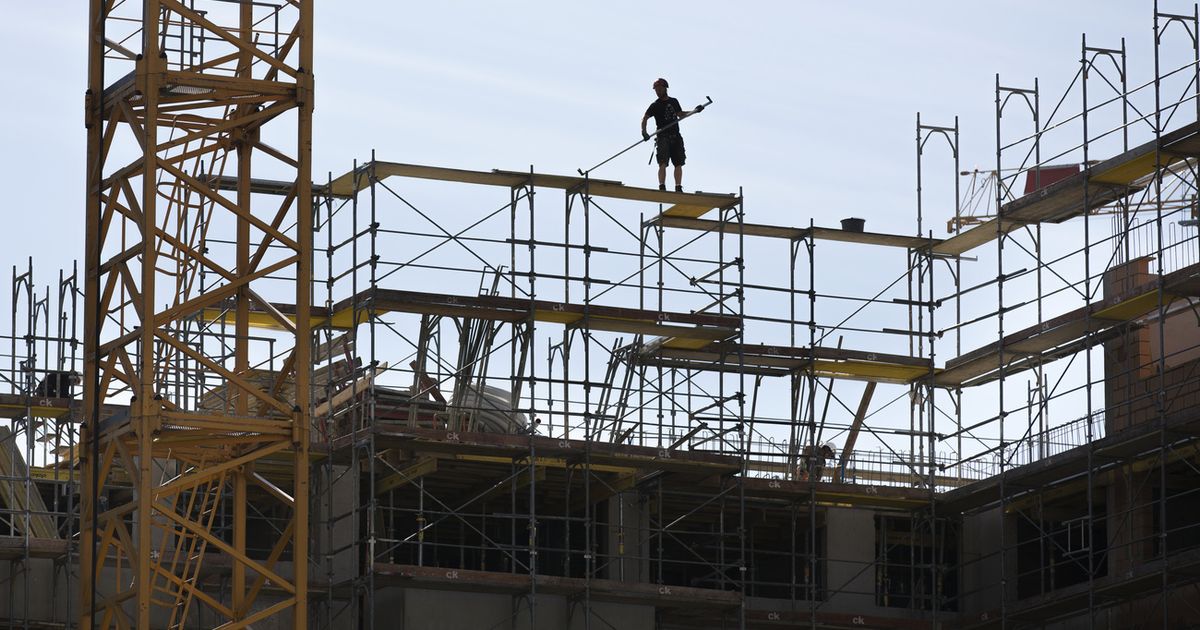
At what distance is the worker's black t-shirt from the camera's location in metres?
42.8

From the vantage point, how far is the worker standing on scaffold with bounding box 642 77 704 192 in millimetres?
42875

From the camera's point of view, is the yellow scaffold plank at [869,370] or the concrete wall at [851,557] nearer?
the concrete wall at [851,557]

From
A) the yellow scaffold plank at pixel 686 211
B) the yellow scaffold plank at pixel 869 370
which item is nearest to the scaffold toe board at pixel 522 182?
the yellow scaffold plank at pixel 686 211

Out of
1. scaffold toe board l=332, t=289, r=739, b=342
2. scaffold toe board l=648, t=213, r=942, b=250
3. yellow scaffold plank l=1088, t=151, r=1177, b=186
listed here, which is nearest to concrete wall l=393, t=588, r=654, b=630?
scaffold toe board l=332, t=289, r=739, b=342

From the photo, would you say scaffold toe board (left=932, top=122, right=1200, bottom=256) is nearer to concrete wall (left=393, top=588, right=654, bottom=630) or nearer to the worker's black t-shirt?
the worker's black t-shirt

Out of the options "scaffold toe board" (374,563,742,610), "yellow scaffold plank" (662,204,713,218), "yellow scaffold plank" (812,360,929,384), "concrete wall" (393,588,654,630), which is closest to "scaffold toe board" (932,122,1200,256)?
"yellow scaffold plank" (812,360,929,384)

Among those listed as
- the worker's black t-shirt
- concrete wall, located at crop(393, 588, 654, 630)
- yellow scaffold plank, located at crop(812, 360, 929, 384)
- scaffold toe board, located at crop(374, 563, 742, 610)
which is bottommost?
concrete wall, located at crop(393, 588, 654, 630)

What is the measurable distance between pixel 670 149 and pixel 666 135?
280mm

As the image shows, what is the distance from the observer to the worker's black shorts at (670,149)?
4328 cm

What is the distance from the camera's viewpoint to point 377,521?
41.6m

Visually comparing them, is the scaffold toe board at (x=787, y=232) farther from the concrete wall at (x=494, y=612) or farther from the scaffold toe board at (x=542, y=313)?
the concrete wall at (x=494, y=612)

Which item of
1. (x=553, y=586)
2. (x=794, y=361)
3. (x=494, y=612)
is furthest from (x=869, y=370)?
(x=494, y=612)

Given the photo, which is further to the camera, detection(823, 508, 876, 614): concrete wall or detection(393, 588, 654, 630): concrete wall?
detection(823, 508, 876, 614): concrete wall

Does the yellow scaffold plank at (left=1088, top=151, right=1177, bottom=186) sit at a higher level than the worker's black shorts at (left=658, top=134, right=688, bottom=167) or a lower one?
lower
